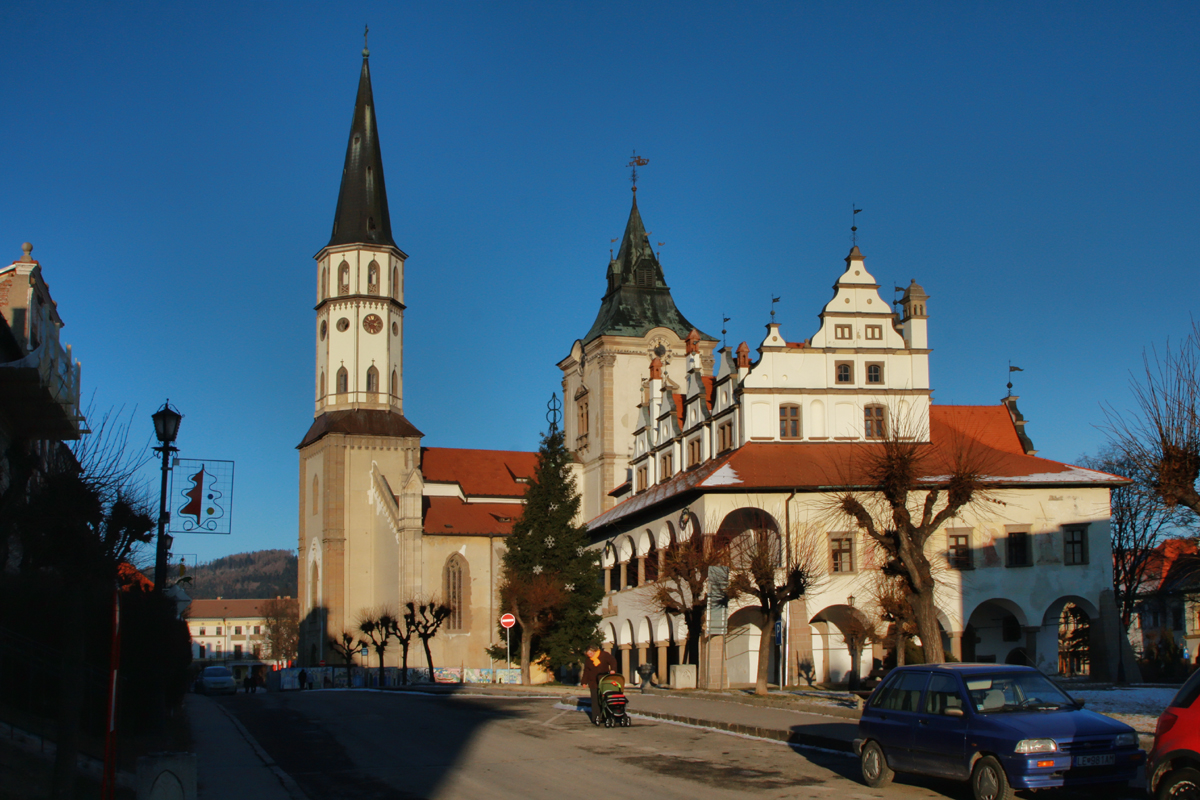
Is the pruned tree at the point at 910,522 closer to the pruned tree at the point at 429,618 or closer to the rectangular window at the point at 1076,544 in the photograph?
the rectangular window at the point at 1076,544

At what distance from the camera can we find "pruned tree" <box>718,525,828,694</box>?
3531 centimetres

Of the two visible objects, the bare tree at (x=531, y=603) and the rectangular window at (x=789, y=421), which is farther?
the bare tree at (x=531, y=603)

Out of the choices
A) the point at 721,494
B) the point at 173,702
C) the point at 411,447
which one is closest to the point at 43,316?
the point at 173,702

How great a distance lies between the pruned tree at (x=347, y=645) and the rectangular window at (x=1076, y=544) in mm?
42155

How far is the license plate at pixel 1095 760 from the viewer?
12701 mm

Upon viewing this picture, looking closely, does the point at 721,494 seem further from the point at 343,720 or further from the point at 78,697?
the point at 78,697

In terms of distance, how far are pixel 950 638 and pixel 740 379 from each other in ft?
41.3

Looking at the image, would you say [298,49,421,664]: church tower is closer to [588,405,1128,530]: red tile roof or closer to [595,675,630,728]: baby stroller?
[588,405,1128,530]: red tile roof

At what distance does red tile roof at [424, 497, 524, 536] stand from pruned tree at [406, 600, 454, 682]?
4.98 m

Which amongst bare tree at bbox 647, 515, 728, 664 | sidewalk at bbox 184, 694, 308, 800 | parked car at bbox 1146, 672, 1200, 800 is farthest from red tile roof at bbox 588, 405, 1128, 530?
parked car at bbox 1146, 672, 1200, 800

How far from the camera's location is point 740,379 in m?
48.7

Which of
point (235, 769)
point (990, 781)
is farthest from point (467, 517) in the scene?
point (990, 781)

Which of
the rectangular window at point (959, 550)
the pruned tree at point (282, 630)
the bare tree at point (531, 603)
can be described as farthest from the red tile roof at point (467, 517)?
the pruned tree at point (282, 630)

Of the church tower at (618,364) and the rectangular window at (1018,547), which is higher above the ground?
the church tower at (618,364)
